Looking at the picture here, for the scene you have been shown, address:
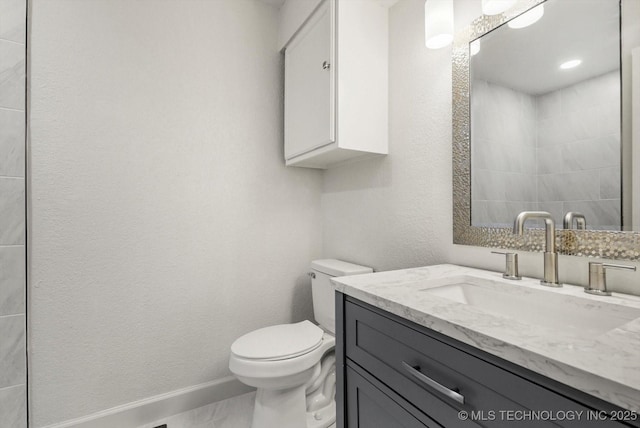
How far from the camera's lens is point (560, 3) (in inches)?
35.4

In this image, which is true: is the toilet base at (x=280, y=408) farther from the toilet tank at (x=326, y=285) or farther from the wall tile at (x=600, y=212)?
the wall tile at (x=600, y=212)

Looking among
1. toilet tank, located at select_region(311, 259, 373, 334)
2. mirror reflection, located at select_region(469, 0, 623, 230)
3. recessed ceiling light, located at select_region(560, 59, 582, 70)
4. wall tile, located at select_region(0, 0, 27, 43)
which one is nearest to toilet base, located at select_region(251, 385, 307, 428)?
toilet tank, located at select_region(311, 259, 373, 334)

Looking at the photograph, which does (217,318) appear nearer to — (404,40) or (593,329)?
(593,329)

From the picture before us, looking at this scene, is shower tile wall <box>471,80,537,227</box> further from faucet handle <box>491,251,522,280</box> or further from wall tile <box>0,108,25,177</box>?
wall tile <box>0,108,25,177</box>

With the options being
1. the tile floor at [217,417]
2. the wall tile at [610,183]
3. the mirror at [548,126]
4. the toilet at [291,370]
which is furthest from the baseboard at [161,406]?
the wall tile at [610,183]

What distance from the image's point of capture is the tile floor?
1.53 m

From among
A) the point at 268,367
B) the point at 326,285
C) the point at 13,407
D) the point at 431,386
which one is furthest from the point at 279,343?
the point at 13,407

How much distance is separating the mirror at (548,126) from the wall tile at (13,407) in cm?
199

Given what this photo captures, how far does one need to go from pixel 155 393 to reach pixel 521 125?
2.09 metres

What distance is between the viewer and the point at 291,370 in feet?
4.20

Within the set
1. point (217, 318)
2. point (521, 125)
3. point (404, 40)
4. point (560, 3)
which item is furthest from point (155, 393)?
point (560, 3)

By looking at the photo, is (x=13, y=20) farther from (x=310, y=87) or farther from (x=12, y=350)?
(x=12, y=350)

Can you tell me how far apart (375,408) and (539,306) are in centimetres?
53

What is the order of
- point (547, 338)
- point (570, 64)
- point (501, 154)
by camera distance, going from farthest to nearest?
1. point (501, 154)
2. point (570, 64)
3. point (547, 338)
